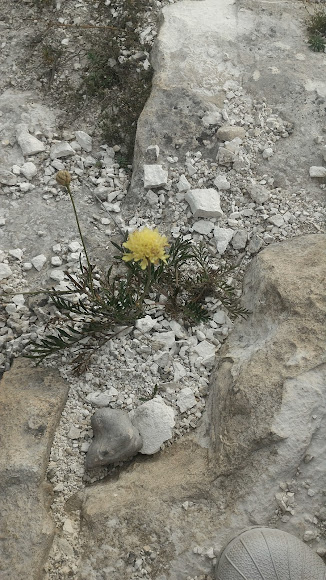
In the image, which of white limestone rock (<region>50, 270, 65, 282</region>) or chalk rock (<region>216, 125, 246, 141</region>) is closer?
white limestone rock (<region>50, 270, 65, 282</region>)

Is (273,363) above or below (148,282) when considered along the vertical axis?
below

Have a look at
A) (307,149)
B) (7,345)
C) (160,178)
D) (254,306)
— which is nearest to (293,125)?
(307,149)

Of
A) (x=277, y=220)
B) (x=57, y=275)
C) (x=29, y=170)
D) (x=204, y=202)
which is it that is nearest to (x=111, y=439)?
(x=57, y=275)

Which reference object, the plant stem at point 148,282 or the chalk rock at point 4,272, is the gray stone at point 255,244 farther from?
the chalk rock at point 4,272

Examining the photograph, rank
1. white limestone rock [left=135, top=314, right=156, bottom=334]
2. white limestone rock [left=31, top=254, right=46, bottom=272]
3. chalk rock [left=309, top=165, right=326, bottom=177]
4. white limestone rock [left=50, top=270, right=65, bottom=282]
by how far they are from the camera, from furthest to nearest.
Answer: chalk rock [left=309, top=165, right=326, bottom=177], white limestone rock [left=31, top=254, right=46, bottom=272], white limestone rock [left=50, top=270, right=65, bottom=282], white limestone rock [left=135, top=314, right=156, bottom=334]

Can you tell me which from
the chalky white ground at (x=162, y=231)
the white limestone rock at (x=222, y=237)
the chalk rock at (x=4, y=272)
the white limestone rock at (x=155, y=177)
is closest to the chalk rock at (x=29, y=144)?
the chalky white ground at (x=162, y=231)

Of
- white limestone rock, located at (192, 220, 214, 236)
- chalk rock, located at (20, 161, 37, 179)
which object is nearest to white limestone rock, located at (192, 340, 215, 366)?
white limestone rock, located at (192, 220, 214, 236)

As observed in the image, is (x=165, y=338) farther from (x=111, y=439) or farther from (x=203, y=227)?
(x=203, y=227)

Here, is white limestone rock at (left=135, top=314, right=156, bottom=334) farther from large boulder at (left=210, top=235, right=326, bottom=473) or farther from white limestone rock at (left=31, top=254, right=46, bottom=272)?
white limestone rock at (left=31, top=254, right=46, bottom=272)
